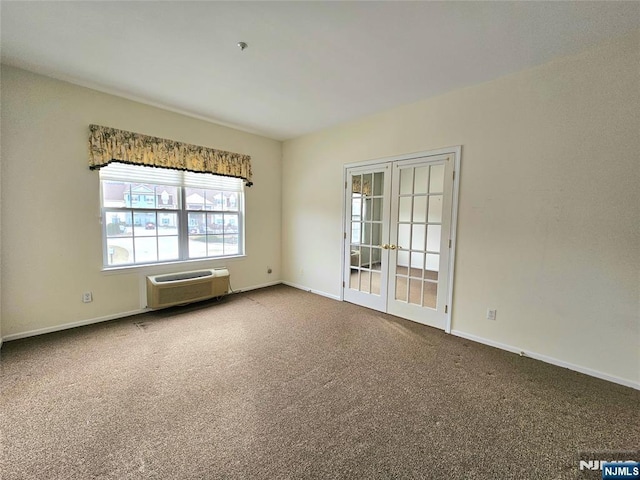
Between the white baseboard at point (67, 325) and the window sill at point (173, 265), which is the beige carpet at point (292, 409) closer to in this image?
the white baseboard at point (67, 325)

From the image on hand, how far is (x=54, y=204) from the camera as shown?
2.93 metres

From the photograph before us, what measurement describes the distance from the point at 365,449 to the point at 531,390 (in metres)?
1.52

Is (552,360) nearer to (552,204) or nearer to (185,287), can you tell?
(552,204)

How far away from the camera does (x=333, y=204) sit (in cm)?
436

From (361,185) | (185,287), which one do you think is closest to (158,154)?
(185,287)

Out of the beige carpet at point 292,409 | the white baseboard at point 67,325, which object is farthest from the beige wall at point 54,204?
the beige carpet at point 292,409

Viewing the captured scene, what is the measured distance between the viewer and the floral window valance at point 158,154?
10.3 feet

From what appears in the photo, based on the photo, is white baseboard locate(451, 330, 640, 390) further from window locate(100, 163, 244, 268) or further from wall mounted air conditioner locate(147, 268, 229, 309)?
window locate(100, 163, 244, 268)

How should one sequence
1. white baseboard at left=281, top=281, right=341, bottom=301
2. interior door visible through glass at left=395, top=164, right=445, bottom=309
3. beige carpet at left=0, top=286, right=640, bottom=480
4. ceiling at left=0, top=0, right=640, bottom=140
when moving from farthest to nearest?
1. white baseboard at left=281, top=281, right=341, bottom=301
2. interior door visible through glass at left=395, top=164, right=445, bottom=309
3. ceiling at left=0, top=0, right=640, bottom=140
4. beige carpet at left=0, top=286, right=640, bottom=480

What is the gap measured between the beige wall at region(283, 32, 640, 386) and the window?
2.92 metres

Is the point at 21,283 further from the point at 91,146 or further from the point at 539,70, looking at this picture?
the point at 539,70

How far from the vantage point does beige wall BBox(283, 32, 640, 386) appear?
2.18 meters

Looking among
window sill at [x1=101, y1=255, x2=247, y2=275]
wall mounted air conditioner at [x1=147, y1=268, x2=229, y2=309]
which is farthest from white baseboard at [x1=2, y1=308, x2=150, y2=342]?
window sill at [x1=101, y1=255, x2=247, y2=275]

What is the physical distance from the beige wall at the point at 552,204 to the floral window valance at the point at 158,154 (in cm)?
262
